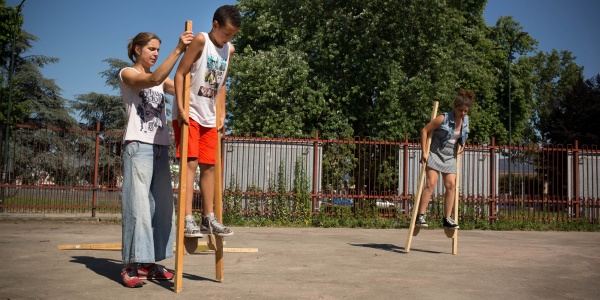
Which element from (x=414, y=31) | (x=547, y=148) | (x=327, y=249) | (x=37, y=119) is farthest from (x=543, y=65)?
(x=327, y=249)

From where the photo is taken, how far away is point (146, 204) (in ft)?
15.4

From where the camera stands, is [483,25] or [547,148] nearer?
[547,148]

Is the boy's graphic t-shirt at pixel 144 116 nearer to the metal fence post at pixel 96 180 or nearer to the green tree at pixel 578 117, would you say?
the metal fence post at pixel 96 180

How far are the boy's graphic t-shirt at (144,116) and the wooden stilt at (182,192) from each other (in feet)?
1.20

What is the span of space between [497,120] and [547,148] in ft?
59.2

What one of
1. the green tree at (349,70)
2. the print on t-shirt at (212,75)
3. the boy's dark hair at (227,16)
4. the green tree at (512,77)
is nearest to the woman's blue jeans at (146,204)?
the print on t-shirt at (212,75)

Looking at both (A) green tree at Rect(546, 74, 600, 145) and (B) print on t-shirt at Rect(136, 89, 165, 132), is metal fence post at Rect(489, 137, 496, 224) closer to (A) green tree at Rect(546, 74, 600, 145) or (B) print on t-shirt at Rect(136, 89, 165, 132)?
(B) print on t-shirt at Rect(136, 89, 165, 132)

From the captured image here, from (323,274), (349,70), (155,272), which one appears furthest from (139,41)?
(349,70)

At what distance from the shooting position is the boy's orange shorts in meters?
4.83

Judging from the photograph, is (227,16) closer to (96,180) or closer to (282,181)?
(96,180)

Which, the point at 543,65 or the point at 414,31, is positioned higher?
the point at 543,65

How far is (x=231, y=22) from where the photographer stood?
193 inches

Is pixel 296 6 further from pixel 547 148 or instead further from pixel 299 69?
pixel 547 148

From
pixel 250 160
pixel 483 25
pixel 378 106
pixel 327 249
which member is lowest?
pixel 327 249
